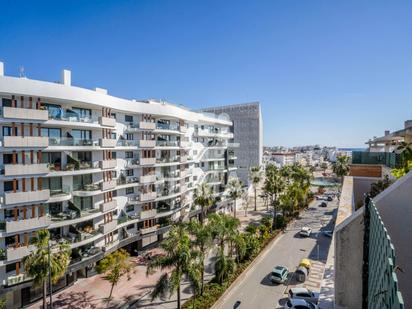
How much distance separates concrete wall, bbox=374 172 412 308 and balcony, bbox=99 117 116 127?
2481 cm

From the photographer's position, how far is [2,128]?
68.3 feet

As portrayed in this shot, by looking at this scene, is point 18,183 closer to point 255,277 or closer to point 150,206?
point 150,206

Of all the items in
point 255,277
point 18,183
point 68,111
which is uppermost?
point 68,111

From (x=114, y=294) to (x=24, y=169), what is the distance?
13.8 meters

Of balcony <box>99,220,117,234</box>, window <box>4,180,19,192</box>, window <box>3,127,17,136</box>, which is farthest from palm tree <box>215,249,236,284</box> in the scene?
window <box>3,127,17,136</box>

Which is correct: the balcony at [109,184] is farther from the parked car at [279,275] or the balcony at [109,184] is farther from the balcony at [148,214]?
the parked car at [279,275]

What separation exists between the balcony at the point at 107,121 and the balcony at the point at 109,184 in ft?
19.7

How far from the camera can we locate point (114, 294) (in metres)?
24.4

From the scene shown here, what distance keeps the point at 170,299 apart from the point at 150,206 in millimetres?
12907

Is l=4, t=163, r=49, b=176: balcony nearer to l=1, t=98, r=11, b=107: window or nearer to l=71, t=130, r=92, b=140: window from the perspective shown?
l=71, t=130, r=92, b=140: window

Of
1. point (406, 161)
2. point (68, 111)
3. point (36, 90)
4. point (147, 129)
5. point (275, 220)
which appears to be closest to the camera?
point (406, 161)

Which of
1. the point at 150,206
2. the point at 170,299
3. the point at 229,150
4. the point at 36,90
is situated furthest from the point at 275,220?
the point at 36,90

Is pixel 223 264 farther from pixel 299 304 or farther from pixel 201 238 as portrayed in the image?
pixel 299 304

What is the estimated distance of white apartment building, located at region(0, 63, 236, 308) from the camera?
20.9m
